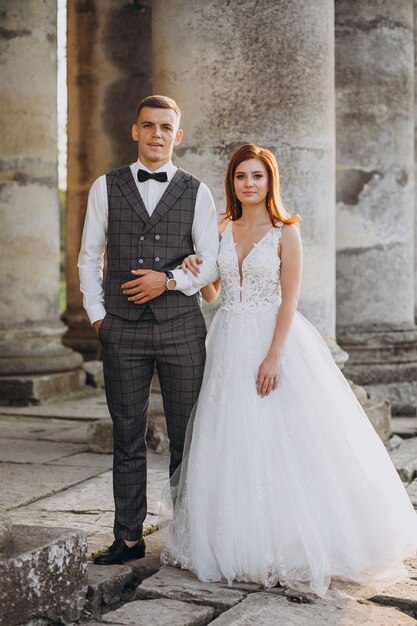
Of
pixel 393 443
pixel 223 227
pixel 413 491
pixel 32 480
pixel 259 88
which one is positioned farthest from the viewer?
pixel 393 443

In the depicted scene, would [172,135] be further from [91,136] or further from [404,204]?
[91,136]

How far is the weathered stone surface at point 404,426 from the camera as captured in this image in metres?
7.46

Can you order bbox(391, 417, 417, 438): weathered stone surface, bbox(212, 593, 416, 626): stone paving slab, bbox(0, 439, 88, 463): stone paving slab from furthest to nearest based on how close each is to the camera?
bbox(391, 417, 417, 438): weathered stone surface → bbox(0, 439, 88, 463): stone paving slab → bbox(212, 593, 416, 626): stone paving slab

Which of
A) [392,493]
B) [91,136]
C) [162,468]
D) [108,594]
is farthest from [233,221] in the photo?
[91,136]

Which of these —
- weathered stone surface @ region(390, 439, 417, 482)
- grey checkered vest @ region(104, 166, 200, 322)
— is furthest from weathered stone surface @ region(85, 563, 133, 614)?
weathered stone surface @ region(390, 439, 417, 482)

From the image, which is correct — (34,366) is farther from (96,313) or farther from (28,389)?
(96,313)

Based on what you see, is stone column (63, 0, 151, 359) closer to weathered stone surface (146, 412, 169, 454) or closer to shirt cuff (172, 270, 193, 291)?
weathered stone surface (146, 412, 169, 454)

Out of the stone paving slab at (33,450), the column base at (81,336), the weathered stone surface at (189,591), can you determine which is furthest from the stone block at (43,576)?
the column base at (81,336)

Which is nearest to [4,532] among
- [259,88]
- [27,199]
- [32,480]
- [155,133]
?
[155,133]

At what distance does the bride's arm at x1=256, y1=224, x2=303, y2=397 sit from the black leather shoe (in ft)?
2.68

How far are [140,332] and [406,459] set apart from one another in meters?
2.84

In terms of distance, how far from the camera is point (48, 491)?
5.43 meters

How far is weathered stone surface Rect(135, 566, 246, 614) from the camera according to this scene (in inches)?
148

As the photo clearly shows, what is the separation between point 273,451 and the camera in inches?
159
